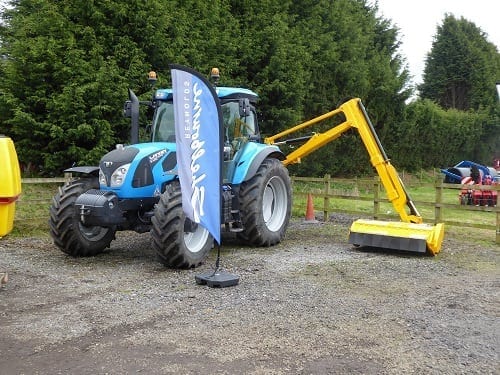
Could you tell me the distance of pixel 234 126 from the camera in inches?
345

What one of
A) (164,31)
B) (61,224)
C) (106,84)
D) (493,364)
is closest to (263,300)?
(493,364)

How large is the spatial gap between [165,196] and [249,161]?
7.17ft

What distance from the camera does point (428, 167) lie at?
3052cm

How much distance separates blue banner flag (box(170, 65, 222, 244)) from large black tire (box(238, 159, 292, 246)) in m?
2.39

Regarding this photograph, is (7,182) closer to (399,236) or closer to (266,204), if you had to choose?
(266,204)

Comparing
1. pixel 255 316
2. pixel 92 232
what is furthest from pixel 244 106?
pixel 255 316

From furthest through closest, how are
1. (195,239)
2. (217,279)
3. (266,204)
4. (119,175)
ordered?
(266,204), (195,239), (119,175), (217,279)

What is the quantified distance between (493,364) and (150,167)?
500 centimetres

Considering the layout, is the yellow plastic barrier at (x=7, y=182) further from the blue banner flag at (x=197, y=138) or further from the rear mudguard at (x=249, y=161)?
the rear mudguard at (x=249, y=161)

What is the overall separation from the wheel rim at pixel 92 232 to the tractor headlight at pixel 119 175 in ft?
2.75

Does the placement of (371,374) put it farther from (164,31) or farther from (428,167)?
(428,167)

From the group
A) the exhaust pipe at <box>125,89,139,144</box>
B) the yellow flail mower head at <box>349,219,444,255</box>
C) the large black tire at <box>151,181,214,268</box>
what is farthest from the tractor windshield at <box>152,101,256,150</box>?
the yellow flail mower head at <box>349,219,444,255</box>

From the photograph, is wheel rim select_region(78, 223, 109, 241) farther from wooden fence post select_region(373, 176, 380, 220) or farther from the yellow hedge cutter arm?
wooden fence post select_region(373, 176, 380, 220)

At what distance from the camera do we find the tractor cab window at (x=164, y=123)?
8.40 metres
